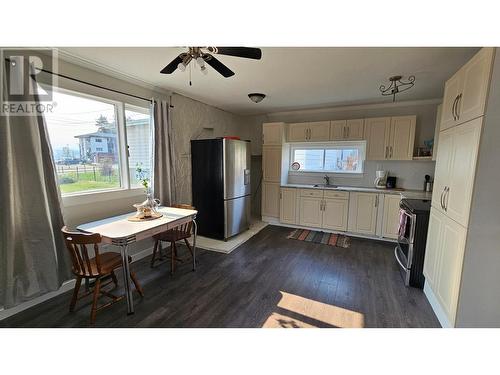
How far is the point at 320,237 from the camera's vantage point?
12.8 feet

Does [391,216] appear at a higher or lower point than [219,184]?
lower

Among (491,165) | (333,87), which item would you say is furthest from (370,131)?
(491,165)

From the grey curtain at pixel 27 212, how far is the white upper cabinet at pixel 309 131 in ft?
12.6

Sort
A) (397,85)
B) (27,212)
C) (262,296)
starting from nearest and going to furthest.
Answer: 1. (27,212)
2. (262,296)
3. (397,85)

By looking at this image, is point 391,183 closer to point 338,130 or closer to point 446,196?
point 338,130

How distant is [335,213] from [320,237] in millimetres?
554

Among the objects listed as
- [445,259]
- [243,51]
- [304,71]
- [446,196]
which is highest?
[304,71]

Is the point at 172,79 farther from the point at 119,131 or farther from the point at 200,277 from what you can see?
the point at 200,277

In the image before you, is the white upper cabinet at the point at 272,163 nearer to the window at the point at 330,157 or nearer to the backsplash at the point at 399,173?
the window at the point at 330,157

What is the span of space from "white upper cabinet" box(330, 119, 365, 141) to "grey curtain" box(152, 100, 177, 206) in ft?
9.87

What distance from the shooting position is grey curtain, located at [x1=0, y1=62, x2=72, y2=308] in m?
1.77

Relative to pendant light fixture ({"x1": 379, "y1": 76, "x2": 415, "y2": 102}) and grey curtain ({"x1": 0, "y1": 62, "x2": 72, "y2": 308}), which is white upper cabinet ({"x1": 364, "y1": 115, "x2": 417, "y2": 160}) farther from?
grey curtain ({"x1": 0, "y1": 62, "x2": 72, "y2": 308})

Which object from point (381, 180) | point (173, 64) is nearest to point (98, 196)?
point (173, 64)
